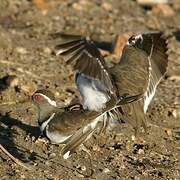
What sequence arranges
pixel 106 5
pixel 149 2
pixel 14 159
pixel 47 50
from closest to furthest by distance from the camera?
pixel 14 159 → pixel 47 50 → pixel 106 5 → pixel 149 2

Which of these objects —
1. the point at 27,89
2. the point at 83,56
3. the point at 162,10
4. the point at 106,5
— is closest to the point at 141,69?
the point at 83,56

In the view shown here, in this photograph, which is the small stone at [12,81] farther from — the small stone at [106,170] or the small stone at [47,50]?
the small stone at [106,170]

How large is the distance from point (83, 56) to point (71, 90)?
2572mm

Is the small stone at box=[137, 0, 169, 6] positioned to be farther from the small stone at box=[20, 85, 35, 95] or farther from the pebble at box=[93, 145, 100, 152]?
the pebble at box=[93, 145, 100, 152]

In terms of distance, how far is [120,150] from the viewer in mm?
8195

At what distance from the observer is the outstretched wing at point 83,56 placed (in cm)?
687

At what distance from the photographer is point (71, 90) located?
9.57 meters

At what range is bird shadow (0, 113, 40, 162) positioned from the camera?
7.72 metres

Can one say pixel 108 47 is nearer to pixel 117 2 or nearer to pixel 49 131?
pixel 117 2

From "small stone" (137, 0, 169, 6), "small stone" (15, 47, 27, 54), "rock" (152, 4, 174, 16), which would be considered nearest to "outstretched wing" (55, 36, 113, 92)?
"small stone" (15, 47, 27, 54)

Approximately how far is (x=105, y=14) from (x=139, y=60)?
15.2 ft

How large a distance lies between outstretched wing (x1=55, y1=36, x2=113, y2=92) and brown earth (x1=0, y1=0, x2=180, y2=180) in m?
A: 1.13

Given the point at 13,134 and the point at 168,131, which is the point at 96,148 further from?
the point at 168,131

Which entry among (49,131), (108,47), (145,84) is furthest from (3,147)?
(108,47)
